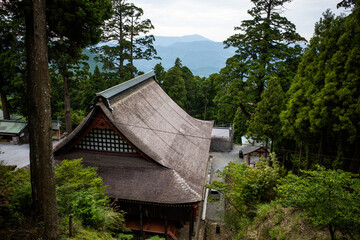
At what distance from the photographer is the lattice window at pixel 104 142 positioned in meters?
11.1

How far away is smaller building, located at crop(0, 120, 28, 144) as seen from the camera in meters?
22.5

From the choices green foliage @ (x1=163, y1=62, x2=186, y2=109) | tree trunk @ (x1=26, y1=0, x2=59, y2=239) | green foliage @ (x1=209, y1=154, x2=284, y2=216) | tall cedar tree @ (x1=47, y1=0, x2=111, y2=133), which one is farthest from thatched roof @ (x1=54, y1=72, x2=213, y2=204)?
green foliage @ (x1=163, y1=62, x2=186, y2=109)

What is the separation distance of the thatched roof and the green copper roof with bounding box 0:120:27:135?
49.3ft

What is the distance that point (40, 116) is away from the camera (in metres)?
5.41

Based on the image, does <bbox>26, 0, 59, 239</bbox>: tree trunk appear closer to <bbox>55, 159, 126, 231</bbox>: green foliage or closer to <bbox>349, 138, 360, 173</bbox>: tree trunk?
<bbox>55, 159, 126, 231</bbox>: green foliage

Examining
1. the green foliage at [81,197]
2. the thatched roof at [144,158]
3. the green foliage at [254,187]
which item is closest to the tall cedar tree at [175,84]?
the thatched roof at [144,158]

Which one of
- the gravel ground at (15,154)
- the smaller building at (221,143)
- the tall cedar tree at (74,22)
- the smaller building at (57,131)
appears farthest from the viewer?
the smaller building at (221,143)

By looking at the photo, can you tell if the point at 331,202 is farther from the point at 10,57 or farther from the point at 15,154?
the point at 10,57

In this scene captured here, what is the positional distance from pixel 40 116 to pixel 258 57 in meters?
19.0

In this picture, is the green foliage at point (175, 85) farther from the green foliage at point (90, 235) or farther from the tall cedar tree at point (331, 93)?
the green foliage at point (90, 235)

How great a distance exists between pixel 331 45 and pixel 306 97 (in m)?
2.64

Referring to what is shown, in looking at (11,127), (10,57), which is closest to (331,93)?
(10,57)

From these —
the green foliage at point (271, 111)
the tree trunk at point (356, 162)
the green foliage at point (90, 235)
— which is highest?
the green foliage at point (271, 111)

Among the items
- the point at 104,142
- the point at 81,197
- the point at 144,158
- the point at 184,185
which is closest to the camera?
the point at 81,197
